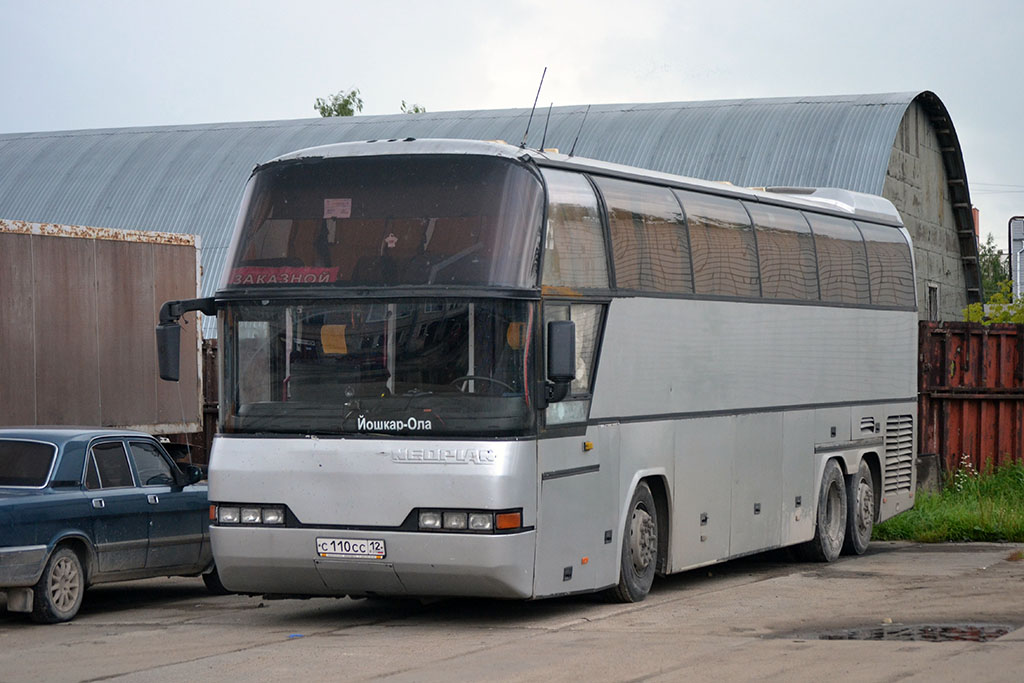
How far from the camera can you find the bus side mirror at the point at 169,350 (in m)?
12.1

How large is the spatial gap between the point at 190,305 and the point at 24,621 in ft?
9.39

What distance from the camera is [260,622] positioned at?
1268 cm

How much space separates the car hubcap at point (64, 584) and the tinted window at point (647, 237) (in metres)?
4.86

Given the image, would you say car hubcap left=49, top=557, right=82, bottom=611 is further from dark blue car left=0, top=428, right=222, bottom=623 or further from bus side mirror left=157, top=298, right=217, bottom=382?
bus side mirror left=157, top=298, right=217, bottom=382

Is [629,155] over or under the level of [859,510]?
over

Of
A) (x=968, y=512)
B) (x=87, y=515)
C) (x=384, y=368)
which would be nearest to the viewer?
(x=384, y=368)

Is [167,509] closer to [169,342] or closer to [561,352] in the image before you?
[169,342]

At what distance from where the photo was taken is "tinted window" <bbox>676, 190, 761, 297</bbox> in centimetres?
1471

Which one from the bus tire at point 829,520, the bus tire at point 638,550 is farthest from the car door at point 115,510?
the bus tire at point 829,520

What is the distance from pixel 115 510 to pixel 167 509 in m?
0.78

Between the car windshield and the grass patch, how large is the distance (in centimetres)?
1098

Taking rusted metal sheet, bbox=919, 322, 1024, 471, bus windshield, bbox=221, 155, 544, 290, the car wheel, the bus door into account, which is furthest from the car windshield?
rusted metal sheet, bbox=919, 322, 1024, 471

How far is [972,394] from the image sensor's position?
22938mm

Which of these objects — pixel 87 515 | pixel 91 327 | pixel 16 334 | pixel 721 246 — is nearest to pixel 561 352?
pixel 721 246
